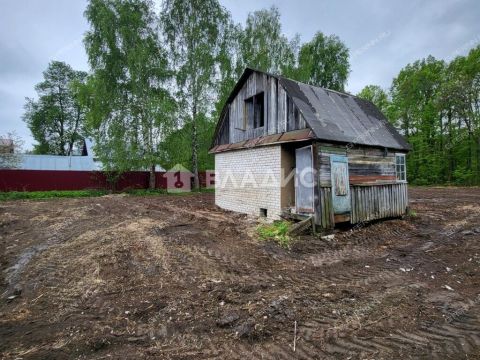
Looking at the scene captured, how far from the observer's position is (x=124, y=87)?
18828 mm

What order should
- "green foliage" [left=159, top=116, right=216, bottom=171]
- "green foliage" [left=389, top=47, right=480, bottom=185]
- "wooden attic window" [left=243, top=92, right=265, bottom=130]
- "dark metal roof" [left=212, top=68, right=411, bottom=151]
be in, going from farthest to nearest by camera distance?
"green foliage" [left=389, top=47, right=480, bottom=185] → "green foliage" [left=159, top=116, right=216, bottom=171] → "wooden attic window" [left=243, top=92, right=265, bottom=130] → "dark metal roof" [left=212, top=68, right=411, bottom=151]

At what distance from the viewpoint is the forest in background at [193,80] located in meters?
18.0

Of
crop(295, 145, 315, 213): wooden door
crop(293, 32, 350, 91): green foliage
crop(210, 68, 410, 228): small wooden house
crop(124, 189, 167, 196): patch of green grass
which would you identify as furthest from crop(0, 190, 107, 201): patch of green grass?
crop(293, 32, 350, 91): green foliage

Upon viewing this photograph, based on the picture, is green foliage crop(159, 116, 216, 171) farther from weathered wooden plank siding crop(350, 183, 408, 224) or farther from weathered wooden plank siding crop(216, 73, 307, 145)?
weathered wooden plank siding crop(350, 183, 408, 224)

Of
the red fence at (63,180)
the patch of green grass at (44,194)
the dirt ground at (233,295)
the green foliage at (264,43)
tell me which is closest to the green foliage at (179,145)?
the red fence at (63,180)

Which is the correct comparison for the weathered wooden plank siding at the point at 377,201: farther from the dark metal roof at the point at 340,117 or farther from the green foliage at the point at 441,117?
the green foliage at the point at 441,117

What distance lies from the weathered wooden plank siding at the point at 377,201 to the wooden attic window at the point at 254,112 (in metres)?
4.23

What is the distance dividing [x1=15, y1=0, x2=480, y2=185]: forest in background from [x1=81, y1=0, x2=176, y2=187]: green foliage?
0.06 m

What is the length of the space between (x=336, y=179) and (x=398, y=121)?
26.2 m

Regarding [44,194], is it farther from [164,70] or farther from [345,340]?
[345,340]

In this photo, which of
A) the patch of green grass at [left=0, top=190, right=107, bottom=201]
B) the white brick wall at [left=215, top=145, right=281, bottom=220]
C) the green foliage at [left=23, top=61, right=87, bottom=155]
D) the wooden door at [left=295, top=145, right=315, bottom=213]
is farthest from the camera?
the green foliage at [left=23, top=61, right=87, bottom=155]

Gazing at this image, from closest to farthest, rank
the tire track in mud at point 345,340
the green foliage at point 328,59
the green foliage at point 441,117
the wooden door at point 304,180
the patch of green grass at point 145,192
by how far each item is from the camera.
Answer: the tire track in mud at point 345,340 → the wooden door at point 304,180 → the patch of green grass at point 145,192 → the green foliage at point 441,117 → the green foliage at point 328,59

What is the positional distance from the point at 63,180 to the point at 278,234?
713 inches

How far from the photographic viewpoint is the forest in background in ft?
58.9
